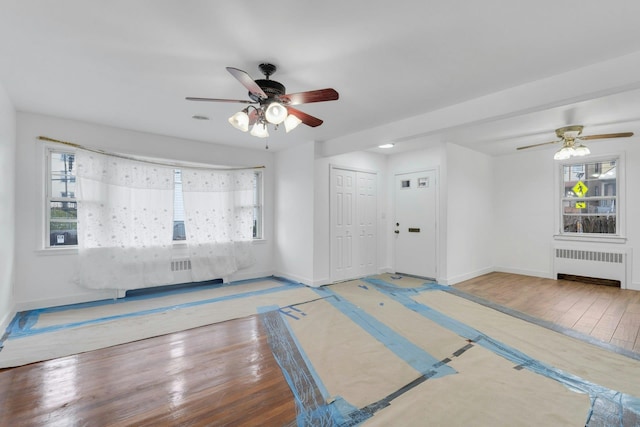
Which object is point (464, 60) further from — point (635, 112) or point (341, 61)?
point (635, 112)

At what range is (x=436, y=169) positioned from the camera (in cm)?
538

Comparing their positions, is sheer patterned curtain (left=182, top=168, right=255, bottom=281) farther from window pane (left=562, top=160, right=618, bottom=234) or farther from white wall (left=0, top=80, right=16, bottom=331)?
window pane (left=562, top=160, right=618, bottom=234)

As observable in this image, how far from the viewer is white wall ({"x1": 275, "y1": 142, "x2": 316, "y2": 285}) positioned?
200 inches

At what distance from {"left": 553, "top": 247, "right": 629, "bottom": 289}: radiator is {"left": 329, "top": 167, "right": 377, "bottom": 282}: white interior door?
11.7 ft

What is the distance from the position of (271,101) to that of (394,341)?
103 inches

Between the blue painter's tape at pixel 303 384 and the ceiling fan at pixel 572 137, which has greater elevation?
the ceiling fan at pixel 572 137

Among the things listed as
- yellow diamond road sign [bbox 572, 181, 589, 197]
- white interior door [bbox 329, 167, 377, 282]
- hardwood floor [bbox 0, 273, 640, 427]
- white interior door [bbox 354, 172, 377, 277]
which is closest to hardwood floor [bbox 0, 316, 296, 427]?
hardwood floor [bbox 0, 273, 640, 427]

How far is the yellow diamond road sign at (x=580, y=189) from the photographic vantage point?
5.39 meters

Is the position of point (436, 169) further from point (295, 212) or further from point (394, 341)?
point (394, 341)

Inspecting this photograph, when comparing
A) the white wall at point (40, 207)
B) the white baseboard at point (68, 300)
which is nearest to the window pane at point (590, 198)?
the white wall at point (40, 207)

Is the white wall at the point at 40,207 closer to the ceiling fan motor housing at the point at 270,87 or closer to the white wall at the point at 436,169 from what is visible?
the ceiling fan motor housing at the point at 270,87

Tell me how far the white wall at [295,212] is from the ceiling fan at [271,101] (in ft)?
8.01

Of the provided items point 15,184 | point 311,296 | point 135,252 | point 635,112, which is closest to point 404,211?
point 311,296

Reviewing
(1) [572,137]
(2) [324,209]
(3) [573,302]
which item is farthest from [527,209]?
(2) [324,209]
